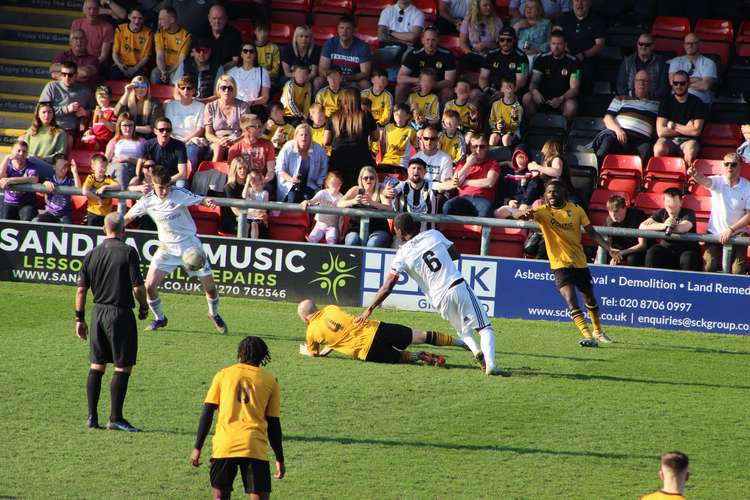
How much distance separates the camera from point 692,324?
48.5ft

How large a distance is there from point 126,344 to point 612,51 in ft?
40.1

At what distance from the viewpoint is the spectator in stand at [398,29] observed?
19.1 metres

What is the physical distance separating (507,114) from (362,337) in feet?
20.3

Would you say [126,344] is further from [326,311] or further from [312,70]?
[312,70]

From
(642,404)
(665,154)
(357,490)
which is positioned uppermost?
(665,154)

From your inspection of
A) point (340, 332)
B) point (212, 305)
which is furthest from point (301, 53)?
point (340, 332)

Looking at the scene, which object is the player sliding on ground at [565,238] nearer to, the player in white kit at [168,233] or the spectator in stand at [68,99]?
the player in white kit at [168,233]

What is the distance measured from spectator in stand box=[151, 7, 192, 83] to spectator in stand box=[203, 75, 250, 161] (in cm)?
189

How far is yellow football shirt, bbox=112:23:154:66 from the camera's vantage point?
752 inches

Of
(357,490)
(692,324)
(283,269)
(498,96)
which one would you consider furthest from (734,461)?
(498,96)

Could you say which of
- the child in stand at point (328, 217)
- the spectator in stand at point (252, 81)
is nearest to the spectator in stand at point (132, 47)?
the spectator in stand at point (252, 81)

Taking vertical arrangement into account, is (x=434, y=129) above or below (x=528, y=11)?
below

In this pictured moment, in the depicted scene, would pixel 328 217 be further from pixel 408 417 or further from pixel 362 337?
pixel 408 417

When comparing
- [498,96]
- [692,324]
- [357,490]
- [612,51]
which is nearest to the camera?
[357,490]
